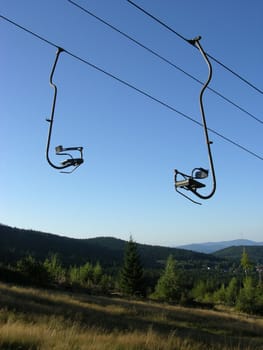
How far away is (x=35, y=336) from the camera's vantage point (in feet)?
29.0

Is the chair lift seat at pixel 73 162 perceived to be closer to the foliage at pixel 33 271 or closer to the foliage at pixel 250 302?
the foliage at pixel 33 271

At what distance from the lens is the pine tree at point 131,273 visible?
63.1 metres

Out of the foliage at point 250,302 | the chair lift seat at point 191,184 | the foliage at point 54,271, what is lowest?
the foliage at point 250,302

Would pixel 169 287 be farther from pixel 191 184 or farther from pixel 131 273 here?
pixel 191 184

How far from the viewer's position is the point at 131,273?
64.3 meters

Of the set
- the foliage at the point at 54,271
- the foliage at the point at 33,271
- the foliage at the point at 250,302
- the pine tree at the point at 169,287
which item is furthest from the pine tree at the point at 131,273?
the foliage at the point at 250,302

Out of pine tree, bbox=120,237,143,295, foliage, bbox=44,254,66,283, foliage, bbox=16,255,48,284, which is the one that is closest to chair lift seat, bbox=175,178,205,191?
foliage, bbox=16,255,48,284

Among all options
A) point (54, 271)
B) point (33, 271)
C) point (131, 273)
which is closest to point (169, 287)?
point (131, 273)

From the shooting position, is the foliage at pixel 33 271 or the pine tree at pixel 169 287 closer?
the foliage at pixel 33 271

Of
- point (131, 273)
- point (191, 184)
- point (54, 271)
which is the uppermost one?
point (191, 184)

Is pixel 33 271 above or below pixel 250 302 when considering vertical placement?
above

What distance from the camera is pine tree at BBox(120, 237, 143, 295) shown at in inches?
2483

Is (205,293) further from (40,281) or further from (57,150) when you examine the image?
(57,150)

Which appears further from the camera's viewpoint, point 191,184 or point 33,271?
point 33,271
